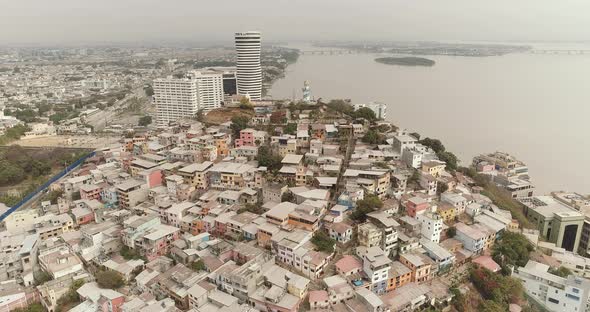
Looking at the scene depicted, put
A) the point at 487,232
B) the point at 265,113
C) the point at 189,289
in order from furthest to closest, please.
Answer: the point at 265,113, the point at 487,232, the point at 189,289

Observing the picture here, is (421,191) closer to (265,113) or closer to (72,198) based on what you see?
(265,113)

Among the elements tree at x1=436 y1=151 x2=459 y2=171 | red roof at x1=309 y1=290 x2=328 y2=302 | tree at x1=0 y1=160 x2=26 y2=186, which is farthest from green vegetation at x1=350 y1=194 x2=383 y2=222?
tree at x1=0 y1=160 x2=26 y2=186

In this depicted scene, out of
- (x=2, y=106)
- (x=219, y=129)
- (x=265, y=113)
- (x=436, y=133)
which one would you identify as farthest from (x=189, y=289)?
(x=2, y=106)

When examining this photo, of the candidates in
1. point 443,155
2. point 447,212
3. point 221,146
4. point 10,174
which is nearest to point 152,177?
point 221,146

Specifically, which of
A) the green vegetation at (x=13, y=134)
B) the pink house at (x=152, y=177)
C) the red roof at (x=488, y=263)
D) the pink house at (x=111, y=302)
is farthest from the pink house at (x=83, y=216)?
the green vegetation at (x=13, y=134)

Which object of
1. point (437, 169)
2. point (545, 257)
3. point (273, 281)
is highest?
point (437, 169)

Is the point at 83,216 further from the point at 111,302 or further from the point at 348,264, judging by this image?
the point at 348,264
